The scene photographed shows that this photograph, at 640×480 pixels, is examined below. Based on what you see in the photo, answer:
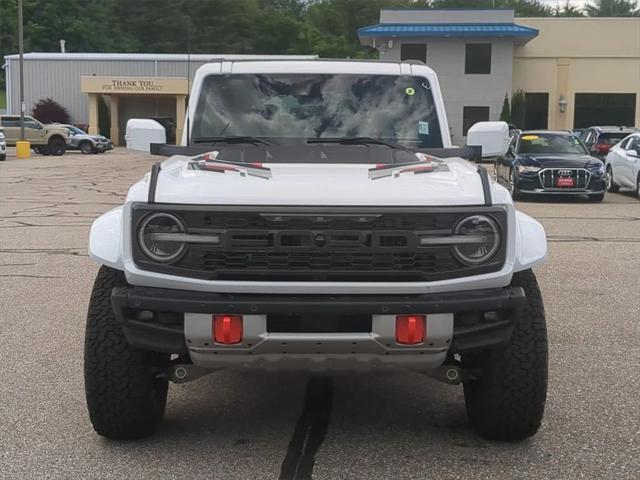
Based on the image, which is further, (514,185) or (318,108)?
(514,185)

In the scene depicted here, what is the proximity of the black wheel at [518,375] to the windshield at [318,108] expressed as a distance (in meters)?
1.51

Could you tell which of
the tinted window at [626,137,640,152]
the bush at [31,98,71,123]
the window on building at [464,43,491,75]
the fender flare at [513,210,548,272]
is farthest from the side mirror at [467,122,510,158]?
the bush at [31,98,71,123]

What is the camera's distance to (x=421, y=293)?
3.56 m

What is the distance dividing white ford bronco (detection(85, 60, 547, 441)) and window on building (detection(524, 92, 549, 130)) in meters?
44.6

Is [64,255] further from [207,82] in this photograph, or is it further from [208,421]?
[208,421]

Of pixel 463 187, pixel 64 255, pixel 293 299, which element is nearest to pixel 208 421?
pixel 293 299

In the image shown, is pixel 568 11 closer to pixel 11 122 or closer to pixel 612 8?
pixel 612 8

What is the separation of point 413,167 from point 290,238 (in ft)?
2.94

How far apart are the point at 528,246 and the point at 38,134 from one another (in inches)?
1560

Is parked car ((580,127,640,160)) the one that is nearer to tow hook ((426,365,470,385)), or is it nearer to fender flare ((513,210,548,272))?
fender flare ((513,210,548,272))

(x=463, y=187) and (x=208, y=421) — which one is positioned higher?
(x=463, y=187)

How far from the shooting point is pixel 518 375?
3.87 m

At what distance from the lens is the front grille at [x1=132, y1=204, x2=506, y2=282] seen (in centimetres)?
352

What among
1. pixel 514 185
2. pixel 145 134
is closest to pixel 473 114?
pixel 514 185
